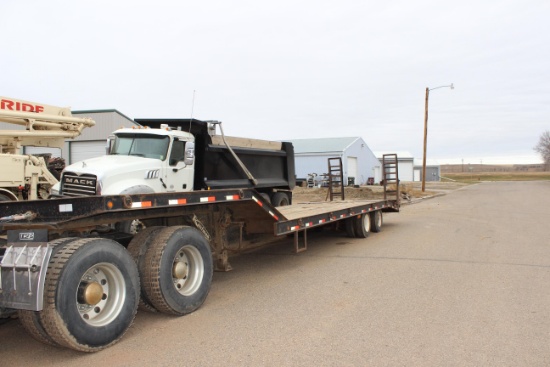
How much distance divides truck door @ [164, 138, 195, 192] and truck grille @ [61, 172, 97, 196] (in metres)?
1.27

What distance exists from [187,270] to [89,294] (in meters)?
1.57

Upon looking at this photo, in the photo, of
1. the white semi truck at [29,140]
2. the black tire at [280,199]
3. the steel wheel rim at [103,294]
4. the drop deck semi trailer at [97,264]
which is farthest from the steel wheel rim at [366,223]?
the steel wheel rim at [103,294]

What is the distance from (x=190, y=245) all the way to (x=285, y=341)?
6.00ft

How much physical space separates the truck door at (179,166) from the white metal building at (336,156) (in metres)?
37.2

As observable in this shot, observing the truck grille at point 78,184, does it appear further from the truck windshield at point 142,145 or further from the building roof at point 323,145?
the building roof at point 323,145

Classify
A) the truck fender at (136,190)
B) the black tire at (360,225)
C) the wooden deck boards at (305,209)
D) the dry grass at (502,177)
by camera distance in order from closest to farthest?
1. the truck fender at (136,190)
2. the wooden deck boards at (305,209)
3. the black tire at (360,225)
4. the dry grass at (502,177)

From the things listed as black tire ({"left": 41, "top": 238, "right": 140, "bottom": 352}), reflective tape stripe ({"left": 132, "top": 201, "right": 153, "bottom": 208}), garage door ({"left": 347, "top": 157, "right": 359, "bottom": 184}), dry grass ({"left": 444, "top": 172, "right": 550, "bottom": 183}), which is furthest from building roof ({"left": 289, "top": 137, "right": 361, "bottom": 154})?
black tire ({"left": 41, "top": 238, "right": 140, "bottom": 352})

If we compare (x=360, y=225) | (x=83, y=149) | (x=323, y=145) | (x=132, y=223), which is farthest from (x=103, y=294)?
(x=323, y=145)

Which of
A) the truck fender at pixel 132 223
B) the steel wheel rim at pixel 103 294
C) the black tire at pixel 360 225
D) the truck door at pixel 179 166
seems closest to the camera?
the steel wheel rim at pixel 103 294

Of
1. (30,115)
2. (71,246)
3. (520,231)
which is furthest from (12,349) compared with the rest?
(520,231)

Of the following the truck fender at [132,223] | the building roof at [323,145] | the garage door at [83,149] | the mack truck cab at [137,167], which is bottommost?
the truck fender at [132,223]

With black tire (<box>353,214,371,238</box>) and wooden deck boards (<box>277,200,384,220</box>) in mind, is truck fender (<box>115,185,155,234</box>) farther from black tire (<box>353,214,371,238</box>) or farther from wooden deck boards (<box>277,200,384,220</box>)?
black tire (<box>353,214,371,238</box>)

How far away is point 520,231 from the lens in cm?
1270

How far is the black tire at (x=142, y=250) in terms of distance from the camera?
535 centimetres
